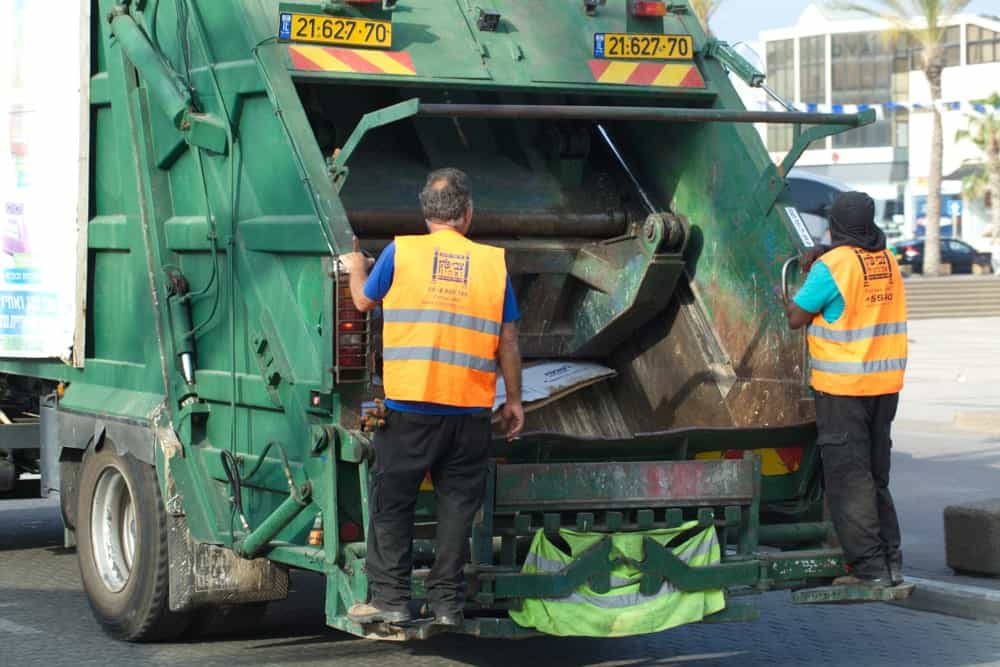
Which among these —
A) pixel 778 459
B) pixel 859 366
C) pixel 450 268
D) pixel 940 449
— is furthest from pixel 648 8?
pixel 940 449

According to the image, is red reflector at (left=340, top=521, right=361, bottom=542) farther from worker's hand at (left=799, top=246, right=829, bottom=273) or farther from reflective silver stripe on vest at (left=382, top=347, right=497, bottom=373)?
worker's hand at (left=799, top=246, right=829, bottom=273)

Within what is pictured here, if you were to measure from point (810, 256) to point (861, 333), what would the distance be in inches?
13.6

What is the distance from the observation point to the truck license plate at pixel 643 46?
6512 millimetres

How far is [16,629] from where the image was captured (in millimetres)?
6734

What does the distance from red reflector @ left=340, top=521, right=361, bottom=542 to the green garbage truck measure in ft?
0.06

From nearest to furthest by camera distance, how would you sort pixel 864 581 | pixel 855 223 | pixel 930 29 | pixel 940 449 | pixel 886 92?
pixel 864 581 < pixel 855 223 < pixel 940 449 < pixel 930 29 < pixel 886 92

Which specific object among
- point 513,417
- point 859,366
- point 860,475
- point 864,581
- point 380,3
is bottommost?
point 864,581

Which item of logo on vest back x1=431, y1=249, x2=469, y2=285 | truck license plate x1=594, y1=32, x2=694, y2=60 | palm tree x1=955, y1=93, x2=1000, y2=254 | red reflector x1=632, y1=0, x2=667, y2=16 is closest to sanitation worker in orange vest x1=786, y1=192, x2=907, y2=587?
truck license plate x1=594, y1=32, x2=694, y2=60

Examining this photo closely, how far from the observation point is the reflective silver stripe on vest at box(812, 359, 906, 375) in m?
Result: 5.90

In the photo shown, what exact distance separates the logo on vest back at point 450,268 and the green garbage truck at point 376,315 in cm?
34

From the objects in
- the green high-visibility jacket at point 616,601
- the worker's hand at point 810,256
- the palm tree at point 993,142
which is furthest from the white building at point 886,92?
the green high-visibility jacket at point 616,601

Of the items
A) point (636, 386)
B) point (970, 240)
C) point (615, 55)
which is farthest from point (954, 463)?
point (970, 240)

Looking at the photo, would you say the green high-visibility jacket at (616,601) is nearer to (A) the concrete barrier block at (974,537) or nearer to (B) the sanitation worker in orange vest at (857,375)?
(B) the sanitation worker in orange vest at (857,375)

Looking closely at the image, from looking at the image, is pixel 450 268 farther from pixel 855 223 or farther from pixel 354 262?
pixel 855 223
